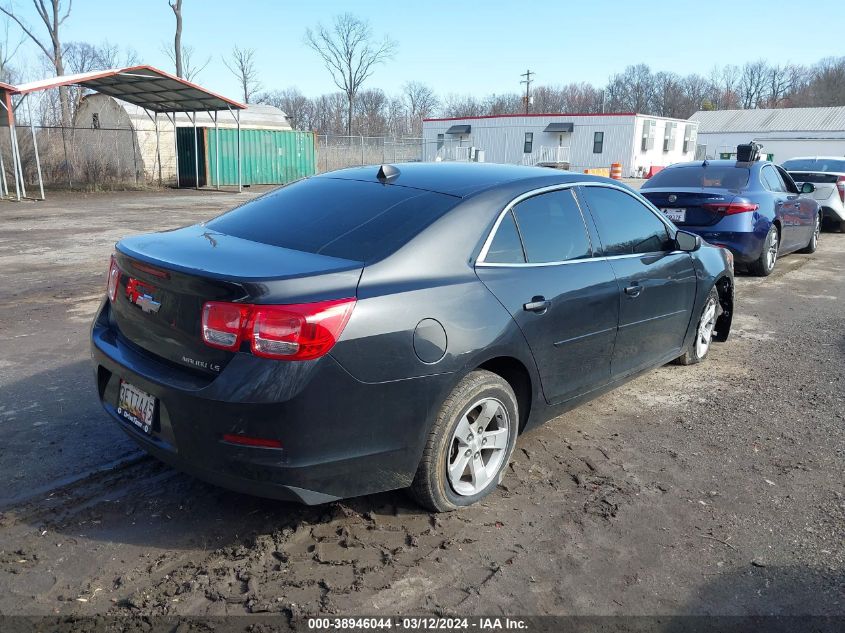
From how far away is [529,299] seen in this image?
348 centimetres

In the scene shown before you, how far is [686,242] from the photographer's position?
4926mm

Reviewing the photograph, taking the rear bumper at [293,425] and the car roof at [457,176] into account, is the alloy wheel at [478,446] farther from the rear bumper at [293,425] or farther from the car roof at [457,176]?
the car roof at [457,176]

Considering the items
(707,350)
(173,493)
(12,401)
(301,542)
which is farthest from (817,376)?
(12,401)

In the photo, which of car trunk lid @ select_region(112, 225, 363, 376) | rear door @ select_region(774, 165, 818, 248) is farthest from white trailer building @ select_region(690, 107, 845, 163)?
car trunk lid @ select_region(112, 225, 363, 376)

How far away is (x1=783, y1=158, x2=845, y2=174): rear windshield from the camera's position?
49.8 ft

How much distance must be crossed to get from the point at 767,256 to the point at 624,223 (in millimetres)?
6406

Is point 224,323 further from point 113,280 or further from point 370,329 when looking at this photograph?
point 113,280

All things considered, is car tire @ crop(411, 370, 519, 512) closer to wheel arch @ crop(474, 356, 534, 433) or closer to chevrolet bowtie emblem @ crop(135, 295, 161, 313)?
wheel arch @ crop(474, 356, 534, 433)

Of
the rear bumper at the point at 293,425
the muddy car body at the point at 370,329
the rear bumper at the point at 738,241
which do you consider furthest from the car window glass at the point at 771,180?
the rear bumper at the point at 293,425

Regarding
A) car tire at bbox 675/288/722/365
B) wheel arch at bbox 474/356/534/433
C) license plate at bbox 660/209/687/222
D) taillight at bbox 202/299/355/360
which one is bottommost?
car tire at bbox 675/288/722/365

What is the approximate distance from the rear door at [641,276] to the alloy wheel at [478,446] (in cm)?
111

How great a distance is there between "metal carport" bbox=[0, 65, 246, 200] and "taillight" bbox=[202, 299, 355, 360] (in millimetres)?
20167

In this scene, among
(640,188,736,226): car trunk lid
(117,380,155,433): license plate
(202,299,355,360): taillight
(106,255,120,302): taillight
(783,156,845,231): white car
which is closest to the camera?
(202,299,355,360): taillight

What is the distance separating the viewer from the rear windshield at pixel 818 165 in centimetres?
1519
